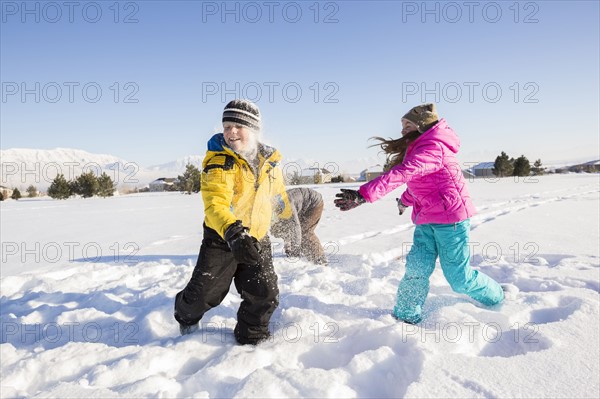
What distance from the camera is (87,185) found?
2847 cm

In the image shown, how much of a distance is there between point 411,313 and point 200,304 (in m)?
1.41

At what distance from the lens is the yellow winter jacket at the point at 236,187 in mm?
2117

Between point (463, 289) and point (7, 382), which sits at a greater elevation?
point (463, 289)

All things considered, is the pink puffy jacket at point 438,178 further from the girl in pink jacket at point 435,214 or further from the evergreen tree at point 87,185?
the evergreen tree at point 87,185

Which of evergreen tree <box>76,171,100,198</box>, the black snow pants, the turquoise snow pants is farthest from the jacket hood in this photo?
evergreen tree <box>76,171,100,198</box>

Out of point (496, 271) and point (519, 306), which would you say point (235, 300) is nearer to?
point (519, 306)

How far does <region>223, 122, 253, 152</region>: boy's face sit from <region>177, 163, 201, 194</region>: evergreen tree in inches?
1064

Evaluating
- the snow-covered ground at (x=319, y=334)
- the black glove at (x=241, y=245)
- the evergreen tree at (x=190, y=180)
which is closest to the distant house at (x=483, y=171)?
the evergreen tree at (x=190, y=180)

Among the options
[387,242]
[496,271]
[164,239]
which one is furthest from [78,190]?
[496,271]

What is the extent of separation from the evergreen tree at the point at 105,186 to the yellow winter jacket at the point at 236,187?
30.6 m

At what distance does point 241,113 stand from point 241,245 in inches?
33.7

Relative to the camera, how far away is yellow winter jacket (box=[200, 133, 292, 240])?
2.12 metres

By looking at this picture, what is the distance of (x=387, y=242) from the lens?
555 centimetres

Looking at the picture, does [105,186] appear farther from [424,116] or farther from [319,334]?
[424,116]
